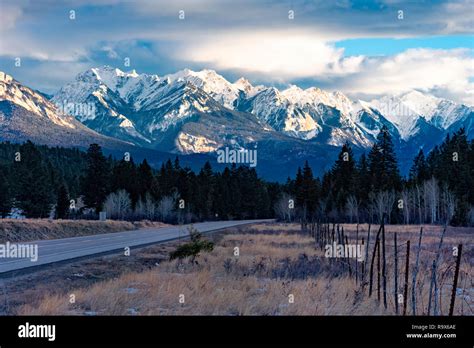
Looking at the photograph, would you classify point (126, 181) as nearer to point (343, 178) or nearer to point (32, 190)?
point (32, 190)

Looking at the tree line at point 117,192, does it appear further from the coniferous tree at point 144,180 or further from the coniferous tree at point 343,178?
the coniferous tree at point 343,178

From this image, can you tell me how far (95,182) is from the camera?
94.9 meters

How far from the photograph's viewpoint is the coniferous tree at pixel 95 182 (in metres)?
94.8

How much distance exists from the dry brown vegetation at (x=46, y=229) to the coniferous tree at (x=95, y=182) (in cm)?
3875

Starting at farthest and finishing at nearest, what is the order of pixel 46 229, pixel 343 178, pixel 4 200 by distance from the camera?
1. pixel 343 178
2. pixel 4 200
3. pixel 46 229

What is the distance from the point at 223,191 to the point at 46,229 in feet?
293

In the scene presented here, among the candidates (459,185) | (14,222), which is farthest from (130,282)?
(459,185)

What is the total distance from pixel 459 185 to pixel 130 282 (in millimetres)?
85007

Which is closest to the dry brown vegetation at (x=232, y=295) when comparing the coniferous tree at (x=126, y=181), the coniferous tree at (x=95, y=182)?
the coniferous tree at (x=95, y=182)

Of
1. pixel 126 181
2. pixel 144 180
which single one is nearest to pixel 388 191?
pixel 144 180

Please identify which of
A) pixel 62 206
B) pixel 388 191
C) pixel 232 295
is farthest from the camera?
pixel 388 191

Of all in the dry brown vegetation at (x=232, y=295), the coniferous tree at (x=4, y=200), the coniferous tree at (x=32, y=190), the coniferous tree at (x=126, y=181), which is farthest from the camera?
the coniferous tree at (x=126, y=181)

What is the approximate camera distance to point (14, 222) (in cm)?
3794
